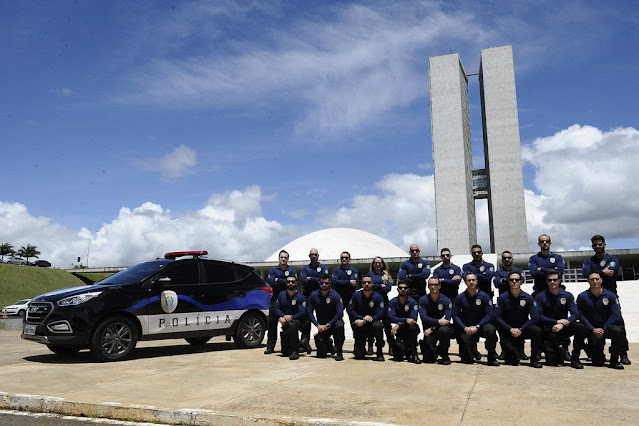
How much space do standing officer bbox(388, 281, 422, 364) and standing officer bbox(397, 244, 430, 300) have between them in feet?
4.17

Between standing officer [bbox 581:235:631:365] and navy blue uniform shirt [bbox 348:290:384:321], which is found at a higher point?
standing officer [bbox 581:235:631:365]

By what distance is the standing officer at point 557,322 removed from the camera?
830cm

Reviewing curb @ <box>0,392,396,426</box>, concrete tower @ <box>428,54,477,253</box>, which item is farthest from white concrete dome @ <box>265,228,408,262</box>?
curb @ <box>0,392,396,426</box>

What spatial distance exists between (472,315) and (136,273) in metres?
5.78

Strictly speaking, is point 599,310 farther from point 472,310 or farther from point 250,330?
point 250,330

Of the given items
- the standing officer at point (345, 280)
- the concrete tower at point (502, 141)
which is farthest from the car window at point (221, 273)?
the concrete tower at point (502, 141)

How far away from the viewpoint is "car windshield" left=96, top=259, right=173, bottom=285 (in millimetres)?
9181

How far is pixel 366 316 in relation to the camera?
30.7 ft

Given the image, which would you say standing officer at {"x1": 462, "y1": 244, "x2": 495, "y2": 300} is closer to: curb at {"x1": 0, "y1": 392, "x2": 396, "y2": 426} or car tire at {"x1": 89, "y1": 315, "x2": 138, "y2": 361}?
car tire at {"x1": 89, "y1": 315, "x2": 138, "y2": 361}

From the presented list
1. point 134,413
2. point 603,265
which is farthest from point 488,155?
point 134,413

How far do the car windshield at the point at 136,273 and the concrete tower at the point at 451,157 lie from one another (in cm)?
5985

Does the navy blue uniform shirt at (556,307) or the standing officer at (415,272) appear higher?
the standing officer at (415,272)

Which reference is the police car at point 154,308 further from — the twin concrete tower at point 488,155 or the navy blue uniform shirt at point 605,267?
the twin concrete tower at point 488,155

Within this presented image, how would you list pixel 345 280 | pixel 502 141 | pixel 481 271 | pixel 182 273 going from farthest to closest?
pixel 502 141 < pixel 345 280 < pixel 481 271 < pixel 182 273
